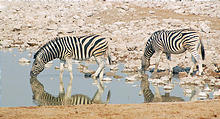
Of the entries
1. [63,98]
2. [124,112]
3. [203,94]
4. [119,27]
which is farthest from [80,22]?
[124,112]

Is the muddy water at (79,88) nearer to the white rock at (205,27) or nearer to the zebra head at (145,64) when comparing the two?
the zebra head at (145,64)

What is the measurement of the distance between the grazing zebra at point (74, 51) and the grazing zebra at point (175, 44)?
199cm

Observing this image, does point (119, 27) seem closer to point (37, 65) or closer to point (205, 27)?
point (205, 27)

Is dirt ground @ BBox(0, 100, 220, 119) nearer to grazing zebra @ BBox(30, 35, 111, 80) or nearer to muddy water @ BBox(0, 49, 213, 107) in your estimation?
muddy water @ BBox(0, 49, 213, 107)

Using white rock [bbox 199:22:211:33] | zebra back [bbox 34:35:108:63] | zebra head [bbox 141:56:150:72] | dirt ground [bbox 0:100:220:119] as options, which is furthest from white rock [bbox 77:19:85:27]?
dirt ground [bbox 0:100:220:119]

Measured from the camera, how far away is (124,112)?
820 centimetres

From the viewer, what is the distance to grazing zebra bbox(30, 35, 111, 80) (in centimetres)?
1291

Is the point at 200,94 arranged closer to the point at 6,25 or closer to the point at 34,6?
the point at 6,25

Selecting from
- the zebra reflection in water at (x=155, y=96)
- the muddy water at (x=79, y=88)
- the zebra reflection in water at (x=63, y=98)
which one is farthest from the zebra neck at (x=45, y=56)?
the zebra reflection in water at (x=155, y=96)

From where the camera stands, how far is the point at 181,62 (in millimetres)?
15609

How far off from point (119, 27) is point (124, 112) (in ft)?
53.0

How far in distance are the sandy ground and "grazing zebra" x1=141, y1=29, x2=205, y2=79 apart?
2.59ft

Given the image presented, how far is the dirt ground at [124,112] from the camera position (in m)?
7.88

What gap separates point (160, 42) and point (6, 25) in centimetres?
1543
